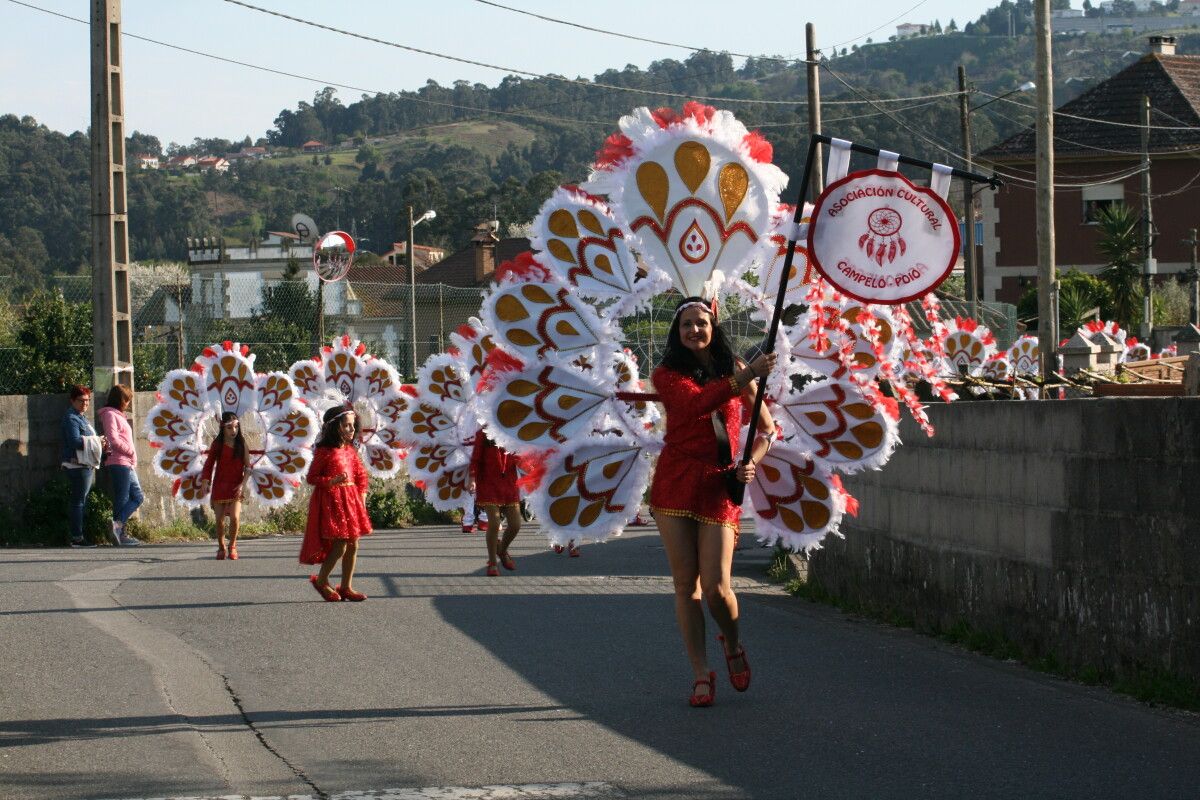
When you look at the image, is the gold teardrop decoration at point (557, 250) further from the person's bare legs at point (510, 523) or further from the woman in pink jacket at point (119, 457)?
the woman in pink jacket at point (119, 457)

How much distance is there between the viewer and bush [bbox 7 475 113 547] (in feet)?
57.7

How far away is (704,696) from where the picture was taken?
7.69 m

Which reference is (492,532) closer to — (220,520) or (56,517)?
(220,520)

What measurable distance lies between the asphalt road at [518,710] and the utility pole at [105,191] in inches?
252

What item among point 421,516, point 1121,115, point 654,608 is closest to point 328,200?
point 1121,115

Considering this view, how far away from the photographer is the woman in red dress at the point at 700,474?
7.73 meters

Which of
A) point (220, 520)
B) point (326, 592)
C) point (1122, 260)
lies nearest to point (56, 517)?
point (220, 520)

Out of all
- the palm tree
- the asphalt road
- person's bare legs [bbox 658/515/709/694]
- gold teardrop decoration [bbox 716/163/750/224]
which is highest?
the palm tree

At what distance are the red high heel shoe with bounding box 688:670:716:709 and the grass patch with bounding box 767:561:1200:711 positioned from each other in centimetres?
201

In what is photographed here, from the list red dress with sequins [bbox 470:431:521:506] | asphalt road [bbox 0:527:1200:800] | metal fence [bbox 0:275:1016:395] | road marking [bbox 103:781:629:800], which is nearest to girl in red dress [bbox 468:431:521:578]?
red dress with sequins [bbox 470:431:521:506]

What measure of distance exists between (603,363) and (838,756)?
2598 mm

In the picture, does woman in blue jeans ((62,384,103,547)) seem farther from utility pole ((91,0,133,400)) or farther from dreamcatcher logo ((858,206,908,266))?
dreamcatcher logo ((858,206,908,266))

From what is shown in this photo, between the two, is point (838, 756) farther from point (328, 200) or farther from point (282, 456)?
point (328, 200)

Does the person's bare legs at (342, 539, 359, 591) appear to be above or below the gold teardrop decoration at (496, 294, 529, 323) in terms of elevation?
below
